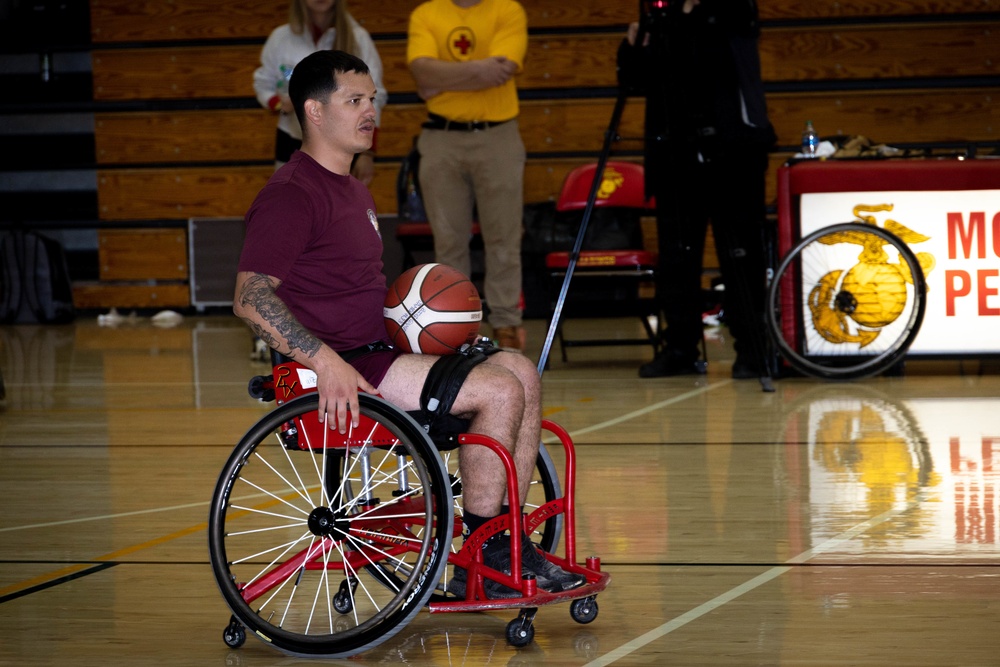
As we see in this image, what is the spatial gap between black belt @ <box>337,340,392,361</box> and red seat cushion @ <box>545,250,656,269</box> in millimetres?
3623

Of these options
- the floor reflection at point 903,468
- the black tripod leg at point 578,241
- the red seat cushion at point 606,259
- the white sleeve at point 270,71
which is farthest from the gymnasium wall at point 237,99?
the floor reflection at point 903,468

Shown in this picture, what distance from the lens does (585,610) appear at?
2.20 meters

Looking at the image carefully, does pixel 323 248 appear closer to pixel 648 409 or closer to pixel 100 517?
pixel 100 517

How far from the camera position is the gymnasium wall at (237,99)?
29.9 ft

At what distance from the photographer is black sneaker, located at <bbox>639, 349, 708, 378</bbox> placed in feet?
18.5

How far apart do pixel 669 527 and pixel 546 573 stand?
0.80 meters

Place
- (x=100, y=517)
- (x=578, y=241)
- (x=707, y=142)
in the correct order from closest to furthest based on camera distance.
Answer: (x=100, y=517) → (x=578, y=241) → (x=707, y=142)

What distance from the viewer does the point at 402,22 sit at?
31.7 ft

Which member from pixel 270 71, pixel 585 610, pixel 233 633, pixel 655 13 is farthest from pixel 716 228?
pixel 233 633

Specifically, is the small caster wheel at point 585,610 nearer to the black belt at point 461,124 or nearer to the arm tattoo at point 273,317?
the arm tattoo at point 273,317

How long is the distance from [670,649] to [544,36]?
793cm

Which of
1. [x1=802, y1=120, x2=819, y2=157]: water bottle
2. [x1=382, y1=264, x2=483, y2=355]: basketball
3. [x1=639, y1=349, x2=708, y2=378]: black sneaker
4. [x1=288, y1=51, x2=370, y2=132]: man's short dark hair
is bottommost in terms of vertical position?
[x1=639, y1=349, x2=708, y2=378]: black sneaker

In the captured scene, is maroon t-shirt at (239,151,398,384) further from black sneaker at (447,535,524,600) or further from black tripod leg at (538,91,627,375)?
black tripod leg at (538,91,627,375)

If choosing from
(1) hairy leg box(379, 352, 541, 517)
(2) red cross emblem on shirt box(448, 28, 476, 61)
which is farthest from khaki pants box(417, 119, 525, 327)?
(1) hairy leg box(379, 352, 541, 517)
